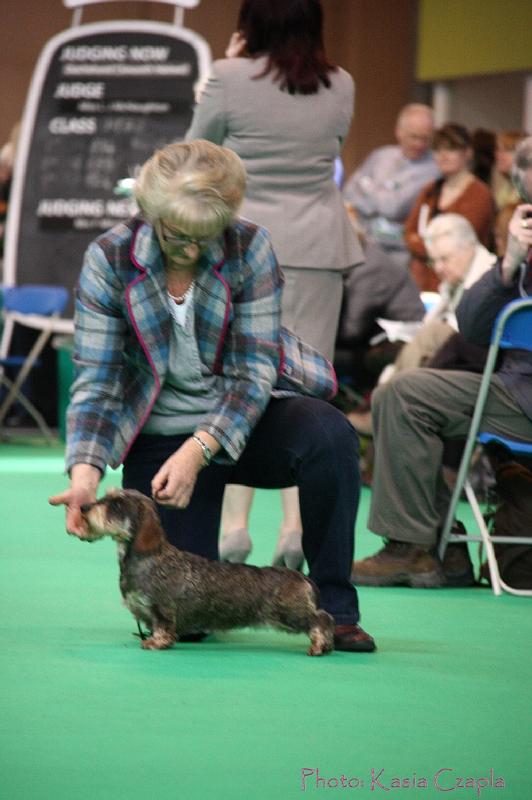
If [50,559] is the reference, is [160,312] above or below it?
above

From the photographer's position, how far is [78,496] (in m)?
2.91

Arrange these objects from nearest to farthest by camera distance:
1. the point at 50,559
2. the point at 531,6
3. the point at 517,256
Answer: the point at 517,256 → the point at 50,559 → the point at 531,6

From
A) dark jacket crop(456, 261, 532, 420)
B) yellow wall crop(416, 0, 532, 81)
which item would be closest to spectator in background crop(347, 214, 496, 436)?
dark jacket crop(456, 261, 532, 420)

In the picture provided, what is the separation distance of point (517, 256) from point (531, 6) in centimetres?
645

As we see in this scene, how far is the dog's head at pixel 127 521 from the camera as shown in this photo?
2.90 m

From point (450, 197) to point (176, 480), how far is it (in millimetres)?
5122

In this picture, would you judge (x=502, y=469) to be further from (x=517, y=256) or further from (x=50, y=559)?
(x=50, y=559)

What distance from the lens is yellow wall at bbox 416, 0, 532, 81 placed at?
33.2 feet

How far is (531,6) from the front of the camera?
9961mm

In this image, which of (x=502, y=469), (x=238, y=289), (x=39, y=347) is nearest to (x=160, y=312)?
(x=238, y=289)

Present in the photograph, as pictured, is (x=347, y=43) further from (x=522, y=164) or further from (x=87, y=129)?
(x=522, y=164)

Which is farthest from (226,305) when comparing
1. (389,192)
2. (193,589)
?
(389,192)

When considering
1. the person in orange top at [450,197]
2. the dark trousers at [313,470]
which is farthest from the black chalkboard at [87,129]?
the dark trousers at [313,470]

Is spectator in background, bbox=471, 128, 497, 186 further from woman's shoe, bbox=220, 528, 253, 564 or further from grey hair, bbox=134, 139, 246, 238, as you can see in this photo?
grey hair, bbox=134, 139, 246, 238
